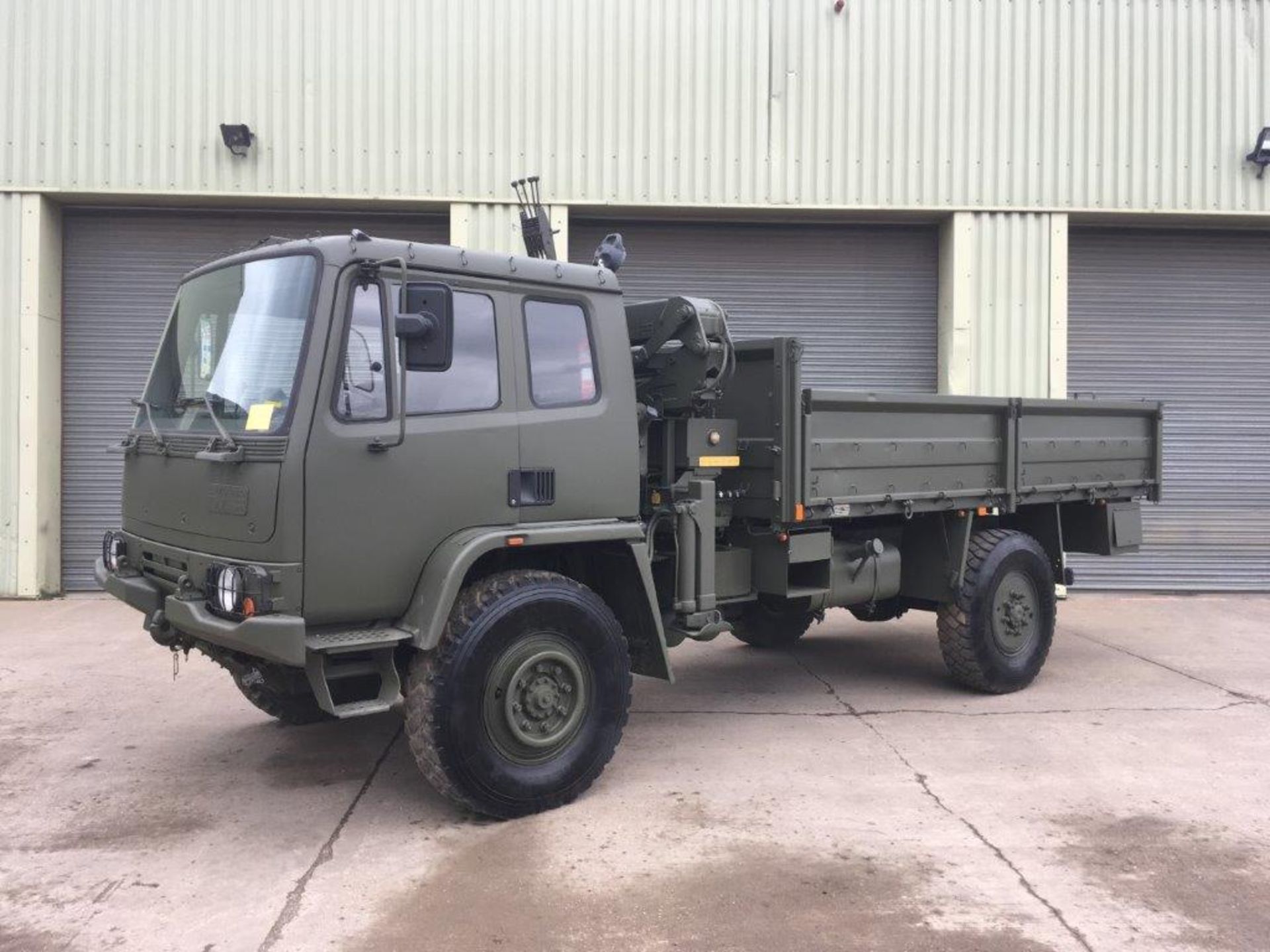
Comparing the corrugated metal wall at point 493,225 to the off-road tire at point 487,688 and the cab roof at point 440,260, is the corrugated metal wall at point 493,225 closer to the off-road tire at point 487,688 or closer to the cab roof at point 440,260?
the cab roof at point 440,260

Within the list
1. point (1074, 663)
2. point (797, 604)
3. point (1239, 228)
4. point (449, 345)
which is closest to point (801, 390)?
point (797, 604)

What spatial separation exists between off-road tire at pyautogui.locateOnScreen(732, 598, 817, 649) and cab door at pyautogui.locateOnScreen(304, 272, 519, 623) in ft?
9.23

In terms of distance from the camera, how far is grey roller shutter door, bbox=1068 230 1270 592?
11555 mm

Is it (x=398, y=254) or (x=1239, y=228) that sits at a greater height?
(x=1239, y=228)

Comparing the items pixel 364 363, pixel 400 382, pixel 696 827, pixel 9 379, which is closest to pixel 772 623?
pixel 696 827

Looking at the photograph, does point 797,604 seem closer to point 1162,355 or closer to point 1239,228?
point 1162,355

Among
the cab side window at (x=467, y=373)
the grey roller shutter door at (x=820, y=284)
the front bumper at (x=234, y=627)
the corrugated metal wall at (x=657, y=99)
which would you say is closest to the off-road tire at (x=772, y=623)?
the cab side window at (x=467, y=373)

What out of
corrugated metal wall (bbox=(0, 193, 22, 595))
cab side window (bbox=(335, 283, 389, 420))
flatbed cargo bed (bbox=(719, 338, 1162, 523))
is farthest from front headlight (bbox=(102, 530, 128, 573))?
corrugated metal wall (bbox=(0, 193, 22, 595))

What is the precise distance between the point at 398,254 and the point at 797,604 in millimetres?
3710

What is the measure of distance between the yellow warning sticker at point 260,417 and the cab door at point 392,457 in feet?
0.72

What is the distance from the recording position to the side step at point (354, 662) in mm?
4352

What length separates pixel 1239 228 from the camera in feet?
38.1

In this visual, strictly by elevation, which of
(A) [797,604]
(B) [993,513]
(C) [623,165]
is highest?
(C) [623,165]

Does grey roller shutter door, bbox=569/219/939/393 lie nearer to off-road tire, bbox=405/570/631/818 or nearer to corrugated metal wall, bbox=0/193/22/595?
corrugated metal wall, bbox=0/193/22/595
